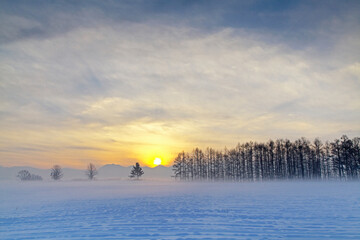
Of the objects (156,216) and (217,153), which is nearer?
(156,216)

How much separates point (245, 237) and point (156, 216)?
6.12 m

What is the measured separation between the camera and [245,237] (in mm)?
8836

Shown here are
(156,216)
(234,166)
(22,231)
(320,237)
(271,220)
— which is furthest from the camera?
(234,166)

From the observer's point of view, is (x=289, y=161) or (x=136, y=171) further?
(x=136, y=171)

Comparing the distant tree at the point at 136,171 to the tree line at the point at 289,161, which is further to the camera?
the distant tree at the point at 136,171

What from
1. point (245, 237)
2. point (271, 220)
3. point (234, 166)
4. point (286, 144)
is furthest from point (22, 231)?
point (234, 166)

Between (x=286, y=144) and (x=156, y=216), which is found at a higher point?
(x=286, y=144)

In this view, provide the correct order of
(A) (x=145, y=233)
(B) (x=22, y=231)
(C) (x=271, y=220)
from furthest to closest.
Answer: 1. (C) (x=271, y=220)
2. (B) (x=22, y=231)
3. (A) (x=145, y=233)

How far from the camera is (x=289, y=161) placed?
3610 inches

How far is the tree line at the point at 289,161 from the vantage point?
266 ft

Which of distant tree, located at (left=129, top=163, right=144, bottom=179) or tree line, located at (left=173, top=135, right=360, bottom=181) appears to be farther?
distant tree, located at (left=129, top=163, right=144, bottom=179)

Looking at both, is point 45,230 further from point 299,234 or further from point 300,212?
point 300,212

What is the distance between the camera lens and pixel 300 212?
13.9 m

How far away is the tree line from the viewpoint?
81.1 meters
